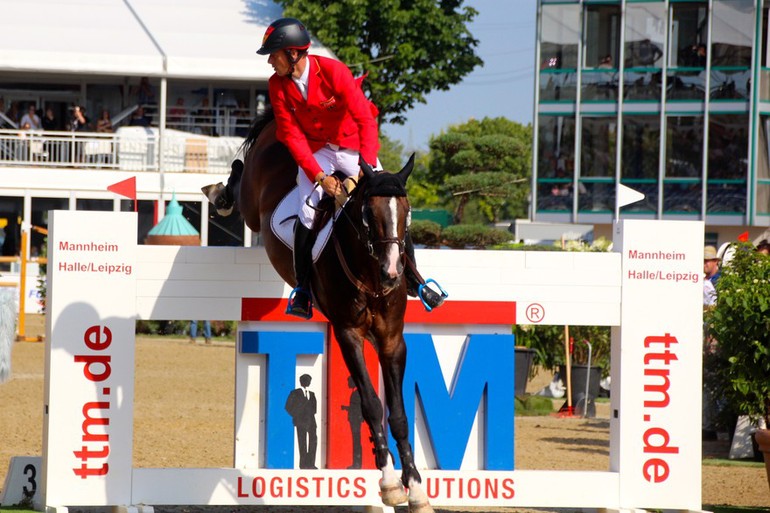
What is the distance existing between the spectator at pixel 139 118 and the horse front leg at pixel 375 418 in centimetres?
2649

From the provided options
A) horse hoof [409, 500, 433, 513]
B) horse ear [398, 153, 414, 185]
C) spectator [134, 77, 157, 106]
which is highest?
spectator [134, 77, 157, 106]

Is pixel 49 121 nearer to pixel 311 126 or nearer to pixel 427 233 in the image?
pixel 427 233

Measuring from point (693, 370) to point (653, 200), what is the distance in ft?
87.3

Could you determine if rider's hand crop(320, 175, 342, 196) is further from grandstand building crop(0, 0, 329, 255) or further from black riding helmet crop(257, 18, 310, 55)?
grandstand building crop(0, 0, 329, 255)

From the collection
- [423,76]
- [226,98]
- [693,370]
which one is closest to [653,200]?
[423,76]

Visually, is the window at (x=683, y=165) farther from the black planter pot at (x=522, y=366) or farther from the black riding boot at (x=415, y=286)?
the black riding boot at (x=415, y=286)

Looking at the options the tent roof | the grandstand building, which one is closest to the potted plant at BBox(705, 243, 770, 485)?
the grandstand building

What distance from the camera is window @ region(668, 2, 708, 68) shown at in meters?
32.5

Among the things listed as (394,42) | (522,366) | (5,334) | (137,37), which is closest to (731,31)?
(394,42)

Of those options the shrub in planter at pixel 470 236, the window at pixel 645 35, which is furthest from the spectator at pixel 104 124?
the window at pixel 645 35

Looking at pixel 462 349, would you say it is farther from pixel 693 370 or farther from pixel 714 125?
pixel 714 125

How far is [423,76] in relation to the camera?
33094mm

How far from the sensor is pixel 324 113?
6.27 metres

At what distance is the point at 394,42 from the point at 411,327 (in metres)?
27.4
